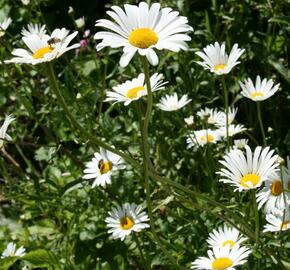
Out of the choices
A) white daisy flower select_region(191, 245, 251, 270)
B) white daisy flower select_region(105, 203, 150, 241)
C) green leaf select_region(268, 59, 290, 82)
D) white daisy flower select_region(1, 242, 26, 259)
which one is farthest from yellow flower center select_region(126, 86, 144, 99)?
white daisy flower select_region(1, 242, 26, 259)

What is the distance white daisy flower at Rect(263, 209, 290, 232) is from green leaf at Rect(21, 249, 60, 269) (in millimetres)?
984

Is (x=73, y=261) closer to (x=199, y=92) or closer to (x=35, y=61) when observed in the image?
(x=199, y=92)

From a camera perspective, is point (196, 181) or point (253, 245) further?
point (196, 181)

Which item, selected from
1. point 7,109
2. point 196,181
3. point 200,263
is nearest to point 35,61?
point 200,263

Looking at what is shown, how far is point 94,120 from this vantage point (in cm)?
311

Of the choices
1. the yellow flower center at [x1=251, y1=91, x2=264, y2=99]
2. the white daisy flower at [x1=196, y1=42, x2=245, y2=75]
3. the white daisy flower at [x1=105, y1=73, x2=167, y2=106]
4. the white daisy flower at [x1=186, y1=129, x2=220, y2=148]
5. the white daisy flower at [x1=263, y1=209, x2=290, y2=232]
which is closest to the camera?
the white daisy flower at [x1=263, y1=209, x2=290, y2=232]

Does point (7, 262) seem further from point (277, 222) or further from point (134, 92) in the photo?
point (277, 222)

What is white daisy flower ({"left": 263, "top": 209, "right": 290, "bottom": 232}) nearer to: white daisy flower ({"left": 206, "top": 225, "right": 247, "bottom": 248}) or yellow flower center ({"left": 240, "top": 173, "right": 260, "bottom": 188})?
white daisy flower ({"left": 206, "top": 225, "right": 247, "bottom": 248})

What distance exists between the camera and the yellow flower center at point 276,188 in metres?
2.31

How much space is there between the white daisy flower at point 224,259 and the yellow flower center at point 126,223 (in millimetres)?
487

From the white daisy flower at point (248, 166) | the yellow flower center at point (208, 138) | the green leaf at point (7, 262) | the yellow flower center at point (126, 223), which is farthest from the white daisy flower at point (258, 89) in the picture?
the green leaf at point (7, 262)

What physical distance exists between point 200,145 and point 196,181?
45cm

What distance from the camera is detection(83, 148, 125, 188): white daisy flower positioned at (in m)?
2.77

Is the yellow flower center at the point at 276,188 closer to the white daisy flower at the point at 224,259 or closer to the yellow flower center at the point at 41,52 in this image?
the white daisy flower at the point at 224,259
